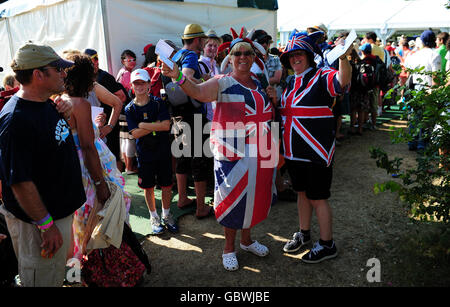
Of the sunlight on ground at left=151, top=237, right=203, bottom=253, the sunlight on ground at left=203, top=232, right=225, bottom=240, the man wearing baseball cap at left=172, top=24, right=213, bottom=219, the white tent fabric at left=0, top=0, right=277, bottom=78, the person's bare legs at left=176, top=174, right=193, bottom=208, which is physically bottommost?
the sunlight on ground at left=151, top=237, right=203, bottom=253

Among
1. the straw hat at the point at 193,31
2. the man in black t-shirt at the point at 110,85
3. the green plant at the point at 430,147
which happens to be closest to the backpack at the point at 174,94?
the straw hat at the point at 193,31

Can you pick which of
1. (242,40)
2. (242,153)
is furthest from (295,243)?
(242,40)

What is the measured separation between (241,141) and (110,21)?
3457 millimetres

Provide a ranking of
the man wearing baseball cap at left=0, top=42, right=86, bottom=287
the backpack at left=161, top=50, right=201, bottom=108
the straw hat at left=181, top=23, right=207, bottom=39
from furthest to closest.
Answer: the straw hat at left=181, top=23, right=207, bottom=39
the backpack at left=161, top=50, right=201, bottom=108
the man wearing baseball cap at left=0, top=42, right=86, bottom=287

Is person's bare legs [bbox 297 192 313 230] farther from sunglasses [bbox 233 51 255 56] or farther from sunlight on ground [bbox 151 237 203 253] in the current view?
sunglasses [bbox 233 51 255 56]

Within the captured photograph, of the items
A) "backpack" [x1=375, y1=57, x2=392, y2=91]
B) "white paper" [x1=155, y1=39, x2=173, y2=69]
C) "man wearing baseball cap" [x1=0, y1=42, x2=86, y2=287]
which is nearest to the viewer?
"man wearing baseball cap" [x1=0, y1=42, x2=86, y2=287]

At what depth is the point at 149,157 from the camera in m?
3.42

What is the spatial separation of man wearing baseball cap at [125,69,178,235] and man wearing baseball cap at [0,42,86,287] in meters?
1.33

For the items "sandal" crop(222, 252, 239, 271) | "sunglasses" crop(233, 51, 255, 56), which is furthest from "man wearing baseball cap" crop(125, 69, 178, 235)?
"sunglasses" crop(233, 51, 255, 56)

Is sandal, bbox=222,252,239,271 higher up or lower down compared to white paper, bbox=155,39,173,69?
lower down

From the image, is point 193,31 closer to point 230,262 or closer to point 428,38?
point 230,262

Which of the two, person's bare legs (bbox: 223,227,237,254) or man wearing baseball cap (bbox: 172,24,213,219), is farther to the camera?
man wearing baseball cap (bbox: 172,24,213,219)

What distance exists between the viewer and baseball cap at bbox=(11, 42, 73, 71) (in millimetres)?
1791

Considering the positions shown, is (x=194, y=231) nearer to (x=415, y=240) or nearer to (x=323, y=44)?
(x=415, y=240)
